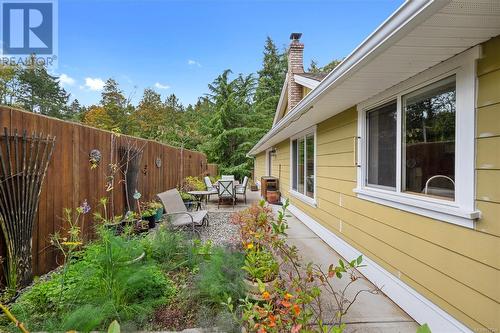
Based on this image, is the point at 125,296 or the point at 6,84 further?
the point at 6,84

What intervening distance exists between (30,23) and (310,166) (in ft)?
20.3

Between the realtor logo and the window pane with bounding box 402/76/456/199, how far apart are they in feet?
20.3

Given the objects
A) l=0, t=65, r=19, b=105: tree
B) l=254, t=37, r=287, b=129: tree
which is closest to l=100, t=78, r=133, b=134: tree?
l=0, t=65, r=19, b=105: tree

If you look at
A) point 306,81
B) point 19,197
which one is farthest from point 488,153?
point 306,81

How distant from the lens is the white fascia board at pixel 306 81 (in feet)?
20.3

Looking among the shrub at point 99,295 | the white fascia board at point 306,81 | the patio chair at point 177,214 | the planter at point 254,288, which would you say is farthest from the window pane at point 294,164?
the shrub at point 99,295

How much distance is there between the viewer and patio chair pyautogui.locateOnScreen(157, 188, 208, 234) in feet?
17.0

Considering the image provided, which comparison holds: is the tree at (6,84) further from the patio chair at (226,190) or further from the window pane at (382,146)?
the window pane at (382,146)

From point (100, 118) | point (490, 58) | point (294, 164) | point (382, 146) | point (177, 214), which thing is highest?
point (100, 118)

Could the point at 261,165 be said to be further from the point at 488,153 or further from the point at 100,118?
the point at 488,153

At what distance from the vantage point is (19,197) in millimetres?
2801

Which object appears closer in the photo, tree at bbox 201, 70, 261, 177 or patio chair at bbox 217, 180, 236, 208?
patio chair at bbox 217, 180, 236, 208

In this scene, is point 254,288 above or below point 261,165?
below

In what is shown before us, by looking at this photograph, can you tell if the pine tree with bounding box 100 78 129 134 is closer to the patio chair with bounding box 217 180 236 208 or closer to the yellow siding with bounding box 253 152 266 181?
the yellow siding with bounding box 253 152 266 181
